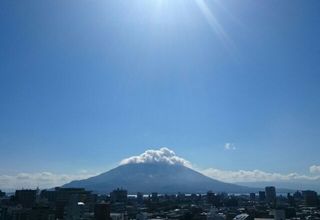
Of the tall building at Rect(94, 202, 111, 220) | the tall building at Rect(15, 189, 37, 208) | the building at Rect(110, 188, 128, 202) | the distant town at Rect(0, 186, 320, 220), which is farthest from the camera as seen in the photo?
the building at Rect(110, 188, 128, 202)

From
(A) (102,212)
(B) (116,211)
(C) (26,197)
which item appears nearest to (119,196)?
(C) (26,197)

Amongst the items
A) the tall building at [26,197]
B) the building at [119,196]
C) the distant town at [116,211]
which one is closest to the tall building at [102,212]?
the distant town at [116,211]

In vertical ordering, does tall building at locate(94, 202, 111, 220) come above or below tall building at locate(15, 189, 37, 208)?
below

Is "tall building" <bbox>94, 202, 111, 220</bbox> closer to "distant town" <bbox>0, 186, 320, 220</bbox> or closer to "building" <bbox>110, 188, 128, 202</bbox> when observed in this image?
"distant town" <bbox>0, 186, 320, 220</bbox>

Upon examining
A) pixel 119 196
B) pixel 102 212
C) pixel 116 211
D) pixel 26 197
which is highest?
pixel 119 196

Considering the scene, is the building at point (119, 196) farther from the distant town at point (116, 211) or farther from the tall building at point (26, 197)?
the tall building at point (26, 197)

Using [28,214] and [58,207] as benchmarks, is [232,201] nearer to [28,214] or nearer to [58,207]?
[58,207]

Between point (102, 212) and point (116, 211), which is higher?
point (102, 212)

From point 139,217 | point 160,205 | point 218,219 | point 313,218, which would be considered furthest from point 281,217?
point 160,205

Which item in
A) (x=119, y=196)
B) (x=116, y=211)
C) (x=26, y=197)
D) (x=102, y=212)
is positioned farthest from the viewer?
(x=119, y=196)

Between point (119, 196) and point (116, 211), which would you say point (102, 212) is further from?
point (119, 196)

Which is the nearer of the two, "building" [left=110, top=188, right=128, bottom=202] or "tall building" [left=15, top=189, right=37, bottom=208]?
"tall building" [left=15, top=189, right=37, bottom=208]

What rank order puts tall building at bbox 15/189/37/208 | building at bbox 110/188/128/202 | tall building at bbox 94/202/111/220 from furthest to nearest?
building at bbox 110/188/128/202, tall building at bbox 15/189/37/208, tall building at bbox 94/202/111/220

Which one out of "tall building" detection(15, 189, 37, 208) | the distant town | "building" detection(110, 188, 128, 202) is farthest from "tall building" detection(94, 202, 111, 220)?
"building" detection(110, 188, 128, 202)
